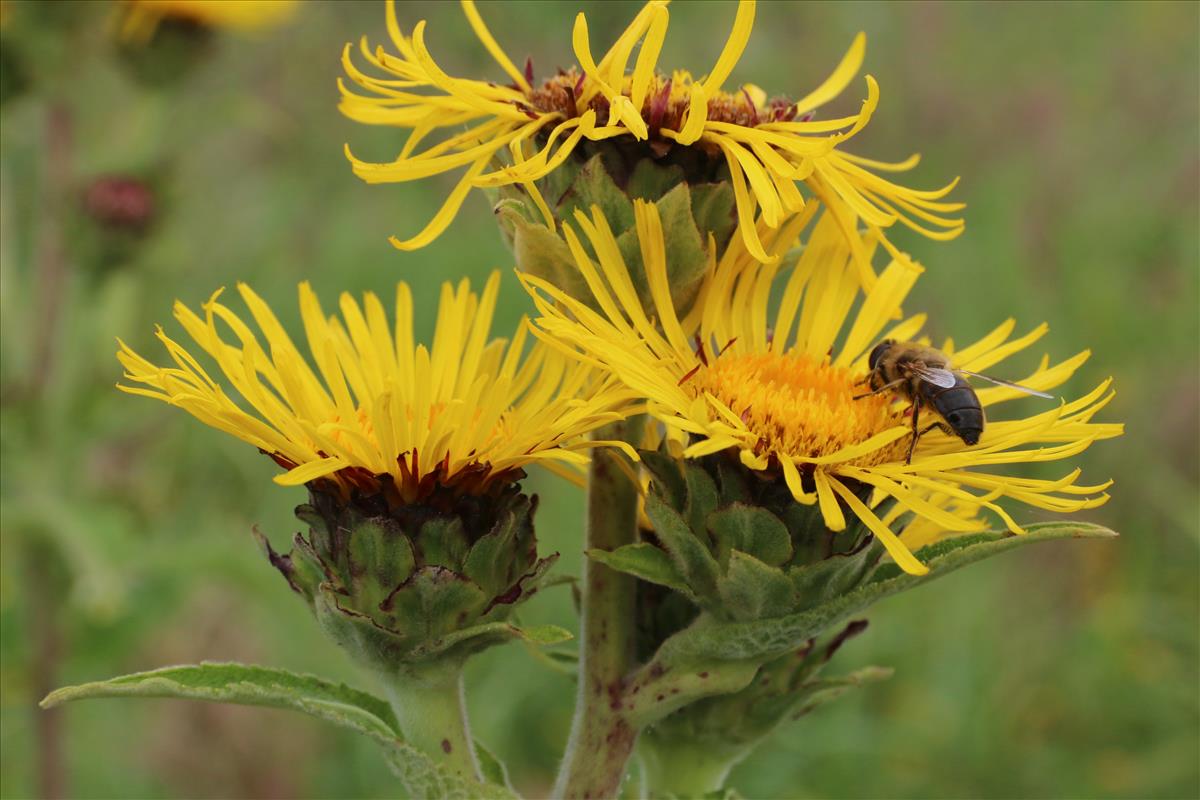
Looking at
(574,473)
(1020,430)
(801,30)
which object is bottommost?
(574,473)

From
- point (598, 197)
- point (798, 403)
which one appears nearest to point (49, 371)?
point (598, 197)

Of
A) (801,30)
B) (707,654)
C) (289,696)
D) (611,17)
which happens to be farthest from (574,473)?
(801,30)

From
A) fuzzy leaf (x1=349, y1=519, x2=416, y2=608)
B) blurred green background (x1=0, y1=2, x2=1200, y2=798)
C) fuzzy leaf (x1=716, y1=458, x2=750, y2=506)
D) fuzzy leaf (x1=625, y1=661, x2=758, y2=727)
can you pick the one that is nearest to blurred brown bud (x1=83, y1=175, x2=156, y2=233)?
blurred green background (x1=0, y1=2, x2=1200, y2=798)

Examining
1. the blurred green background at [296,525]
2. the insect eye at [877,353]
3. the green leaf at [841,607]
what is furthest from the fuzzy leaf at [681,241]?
the blurred green background at [296,525]

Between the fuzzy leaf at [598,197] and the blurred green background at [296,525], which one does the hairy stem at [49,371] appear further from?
the fuzzy leaf at [598,197]

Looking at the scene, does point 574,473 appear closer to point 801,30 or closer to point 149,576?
point 149,576

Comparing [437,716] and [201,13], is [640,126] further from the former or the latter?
[201,13]
